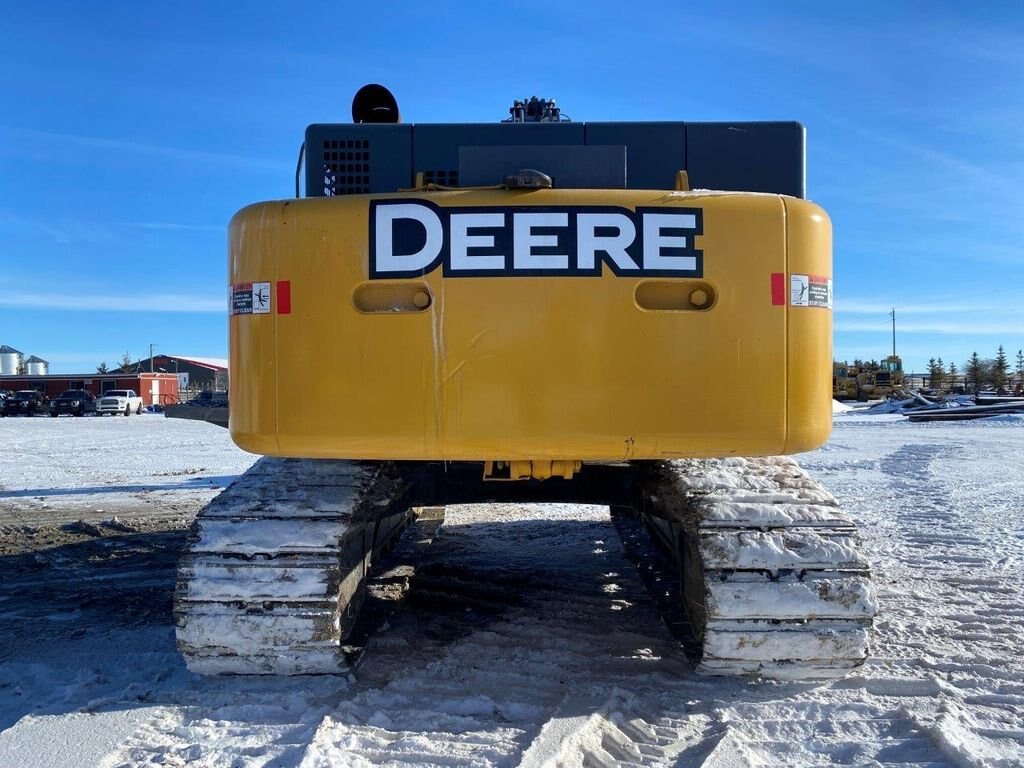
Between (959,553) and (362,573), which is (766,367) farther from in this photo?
(959,553)

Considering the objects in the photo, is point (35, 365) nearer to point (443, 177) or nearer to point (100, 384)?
point (100, 384)

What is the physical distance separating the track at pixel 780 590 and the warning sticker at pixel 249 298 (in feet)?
6.08

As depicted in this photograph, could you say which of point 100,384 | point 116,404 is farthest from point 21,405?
point 100,384

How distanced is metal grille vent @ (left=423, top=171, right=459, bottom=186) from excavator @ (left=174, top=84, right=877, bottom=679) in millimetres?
687

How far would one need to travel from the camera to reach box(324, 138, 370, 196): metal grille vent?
140 inches

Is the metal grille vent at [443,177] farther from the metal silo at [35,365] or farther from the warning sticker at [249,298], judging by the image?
the metal silo at [35,365]

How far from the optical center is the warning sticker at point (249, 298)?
285cm

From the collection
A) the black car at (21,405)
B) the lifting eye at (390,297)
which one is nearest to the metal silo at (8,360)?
the black car at (21,405)

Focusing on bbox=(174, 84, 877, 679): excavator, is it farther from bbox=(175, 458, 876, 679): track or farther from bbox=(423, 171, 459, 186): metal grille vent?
bbox=(423, 171, 459, 186): metal grille vent

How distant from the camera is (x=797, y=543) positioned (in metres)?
2.88

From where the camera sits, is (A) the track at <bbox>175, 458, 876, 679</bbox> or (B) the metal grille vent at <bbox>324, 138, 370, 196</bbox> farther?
(B) the metal grille vent at <bbox>324, 138, 370, 196</bbox>

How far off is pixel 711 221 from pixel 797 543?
4.14ft

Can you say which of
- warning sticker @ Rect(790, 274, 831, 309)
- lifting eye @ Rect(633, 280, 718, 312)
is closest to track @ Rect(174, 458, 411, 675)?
lifting eye @ Rect(633, 280, 718, 312)

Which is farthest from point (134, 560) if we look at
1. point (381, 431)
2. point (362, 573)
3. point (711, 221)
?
point (711, 221)
